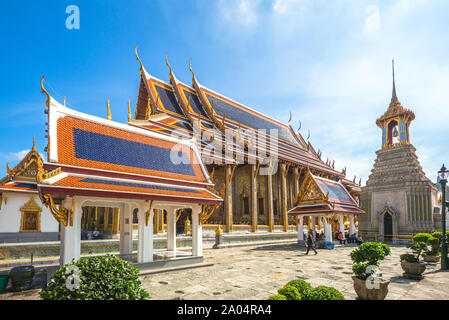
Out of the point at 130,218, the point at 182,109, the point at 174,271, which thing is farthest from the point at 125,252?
the point at 182,109

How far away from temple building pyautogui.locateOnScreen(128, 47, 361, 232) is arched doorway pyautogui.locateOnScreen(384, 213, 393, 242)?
7.62 metres

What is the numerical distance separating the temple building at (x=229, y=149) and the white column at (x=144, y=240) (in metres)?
8.93

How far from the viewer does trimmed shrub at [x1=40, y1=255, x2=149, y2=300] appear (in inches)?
136

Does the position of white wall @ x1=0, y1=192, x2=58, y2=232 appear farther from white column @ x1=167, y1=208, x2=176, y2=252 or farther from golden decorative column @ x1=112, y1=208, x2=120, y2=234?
white column @ x1=167, y1=208, x2=176, y2=252

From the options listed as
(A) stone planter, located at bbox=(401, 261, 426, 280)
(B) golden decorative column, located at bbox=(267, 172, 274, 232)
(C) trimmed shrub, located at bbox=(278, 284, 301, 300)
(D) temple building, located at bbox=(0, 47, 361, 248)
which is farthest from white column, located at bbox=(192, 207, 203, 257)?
(B) golden decorative column, located at bbox=(267, 172, 274, 232)

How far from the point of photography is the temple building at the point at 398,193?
72.7 ft

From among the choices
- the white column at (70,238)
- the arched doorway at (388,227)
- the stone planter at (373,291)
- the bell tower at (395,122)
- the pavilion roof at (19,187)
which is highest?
the bell tower at (395,122)

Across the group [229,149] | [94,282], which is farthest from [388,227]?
[94,282]

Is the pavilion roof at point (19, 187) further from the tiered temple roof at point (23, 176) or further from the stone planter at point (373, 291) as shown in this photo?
the stone planter at point (373, 291)

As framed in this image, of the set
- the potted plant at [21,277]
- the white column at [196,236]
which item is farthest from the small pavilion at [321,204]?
the potted plant at [21,277]

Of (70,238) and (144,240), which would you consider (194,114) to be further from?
(70,238)

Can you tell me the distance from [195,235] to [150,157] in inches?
134

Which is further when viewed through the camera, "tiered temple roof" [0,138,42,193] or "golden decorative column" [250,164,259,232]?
"golden decorative column" [250,164,259,232]
